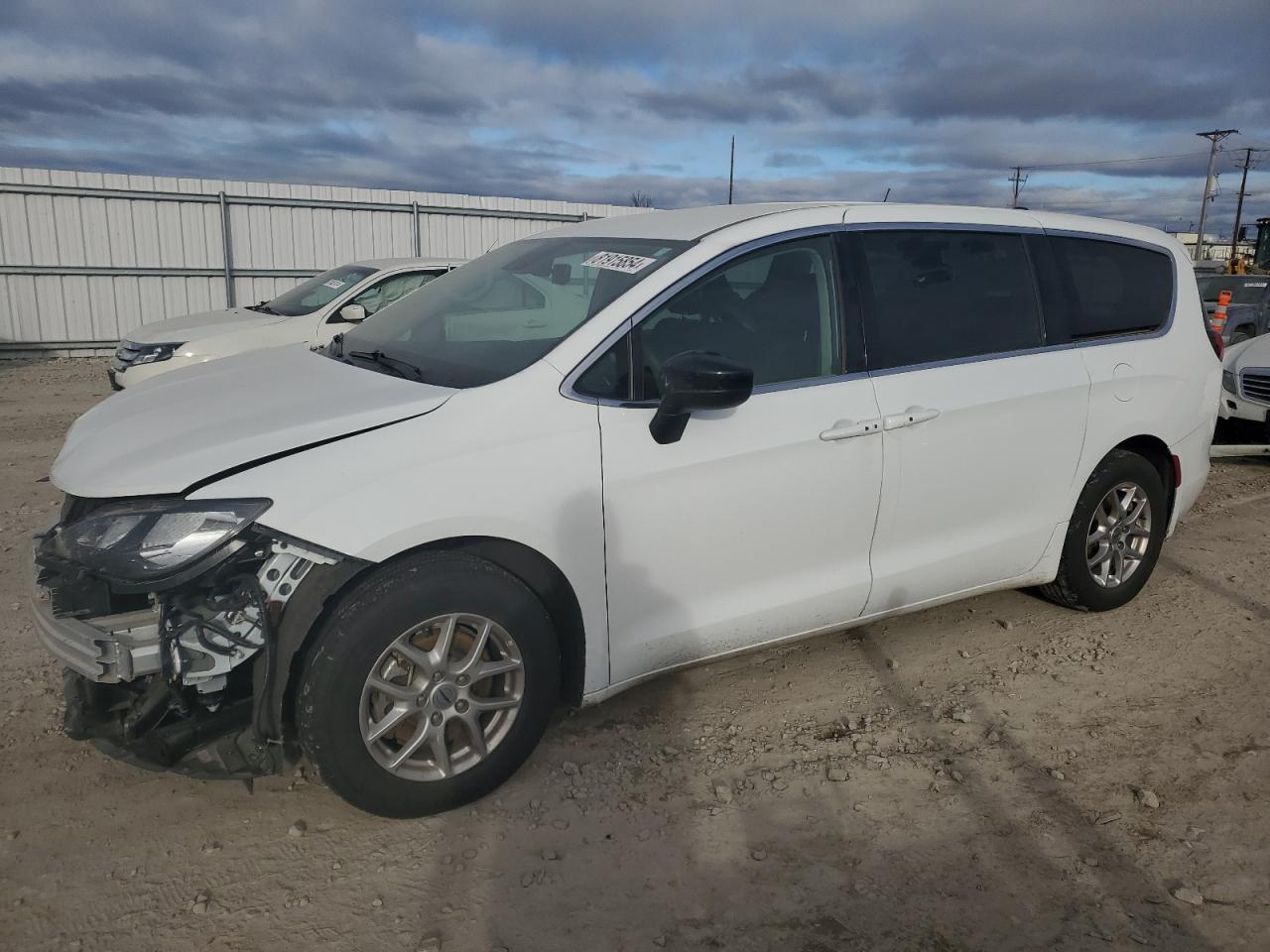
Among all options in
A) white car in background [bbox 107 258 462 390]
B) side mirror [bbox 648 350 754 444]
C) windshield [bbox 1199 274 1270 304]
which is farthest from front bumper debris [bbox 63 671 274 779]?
windshield [bbox 1199 274 1270 304]

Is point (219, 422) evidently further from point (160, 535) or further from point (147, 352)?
point (147, 352)

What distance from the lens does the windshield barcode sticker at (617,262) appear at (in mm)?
3438

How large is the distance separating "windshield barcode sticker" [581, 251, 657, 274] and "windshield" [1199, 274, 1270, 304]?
12.3 metres

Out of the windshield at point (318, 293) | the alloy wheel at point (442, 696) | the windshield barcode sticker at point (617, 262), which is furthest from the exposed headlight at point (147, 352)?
the alloy wheel at point (442, 696)

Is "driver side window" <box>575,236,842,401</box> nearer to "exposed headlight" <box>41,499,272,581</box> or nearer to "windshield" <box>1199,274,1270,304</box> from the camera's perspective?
"exposed headlight" <box>41,499,272,581</box>

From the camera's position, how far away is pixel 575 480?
10.0 ft

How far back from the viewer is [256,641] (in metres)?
2.73

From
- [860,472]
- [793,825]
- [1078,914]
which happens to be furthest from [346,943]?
[860,472]

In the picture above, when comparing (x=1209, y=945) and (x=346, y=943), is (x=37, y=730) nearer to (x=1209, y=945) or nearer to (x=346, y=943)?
(x=346, y=943)

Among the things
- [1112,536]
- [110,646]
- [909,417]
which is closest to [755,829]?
[909,417]

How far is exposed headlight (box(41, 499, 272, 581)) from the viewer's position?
2656mm

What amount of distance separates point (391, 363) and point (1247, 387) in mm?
7814

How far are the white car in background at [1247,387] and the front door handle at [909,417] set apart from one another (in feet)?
19.5

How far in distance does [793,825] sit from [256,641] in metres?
1.72
